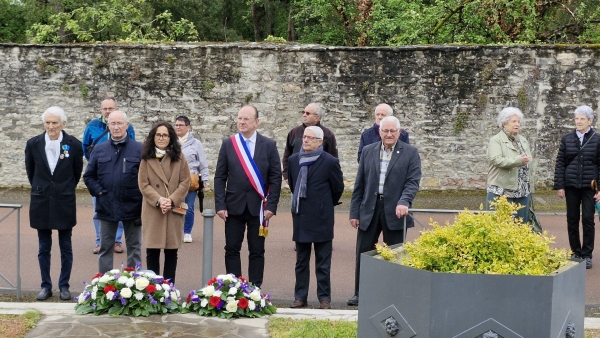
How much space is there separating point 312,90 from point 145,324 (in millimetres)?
9420

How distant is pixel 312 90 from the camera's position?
16438 mm

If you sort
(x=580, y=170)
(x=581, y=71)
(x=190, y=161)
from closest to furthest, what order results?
(x=580, y=170) → (x=190, y=161) → (x=581, y=71)

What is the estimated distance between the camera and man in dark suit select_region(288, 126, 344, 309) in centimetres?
877

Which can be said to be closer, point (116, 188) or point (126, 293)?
point (126, 293)

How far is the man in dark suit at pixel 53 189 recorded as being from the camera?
8930 millimetres

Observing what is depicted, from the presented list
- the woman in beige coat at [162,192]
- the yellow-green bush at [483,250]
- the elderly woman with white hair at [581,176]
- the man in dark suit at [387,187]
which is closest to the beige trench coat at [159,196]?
the woman in beige coat at [162,192]

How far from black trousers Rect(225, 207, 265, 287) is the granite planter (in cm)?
332

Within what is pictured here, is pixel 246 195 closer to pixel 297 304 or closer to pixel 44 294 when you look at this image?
pixel 297 304

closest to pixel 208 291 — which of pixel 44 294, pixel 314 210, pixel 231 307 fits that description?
pixel 231 307

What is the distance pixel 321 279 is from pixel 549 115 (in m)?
8.80

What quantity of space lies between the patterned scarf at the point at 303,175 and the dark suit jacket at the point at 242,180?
0.25m

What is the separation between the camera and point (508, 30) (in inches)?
748

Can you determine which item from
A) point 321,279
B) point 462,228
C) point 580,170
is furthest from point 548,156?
point 462,228

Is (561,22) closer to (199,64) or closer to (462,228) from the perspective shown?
(199,64)
